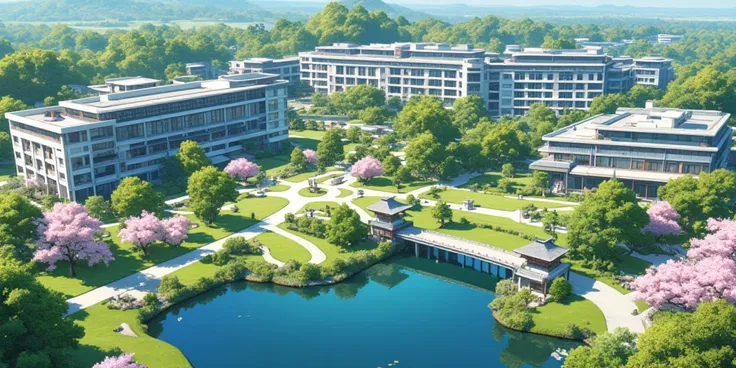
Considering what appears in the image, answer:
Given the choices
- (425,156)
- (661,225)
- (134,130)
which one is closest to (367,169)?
(425,156)

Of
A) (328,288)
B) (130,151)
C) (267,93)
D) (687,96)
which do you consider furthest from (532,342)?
(687,96)

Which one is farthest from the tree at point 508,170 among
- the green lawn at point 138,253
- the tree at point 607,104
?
the tree at point 607,104

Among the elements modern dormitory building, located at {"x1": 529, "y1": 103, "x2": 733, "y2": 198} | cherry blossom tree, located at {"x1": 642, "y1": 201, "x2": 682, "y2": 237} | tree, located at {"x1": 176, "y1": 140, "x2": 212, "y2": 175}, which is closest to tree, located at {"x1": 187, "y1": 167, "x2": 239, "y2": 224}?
tree, located at {"x1": 176, "y1": 140, "x2": 212, "y2": 175}

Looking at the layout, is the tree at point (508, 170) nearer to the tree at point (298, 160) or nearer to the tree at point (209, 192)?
the tree at point (298, 160)

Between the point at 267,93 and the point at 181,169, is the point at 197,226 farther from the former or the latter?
the point at 267,93

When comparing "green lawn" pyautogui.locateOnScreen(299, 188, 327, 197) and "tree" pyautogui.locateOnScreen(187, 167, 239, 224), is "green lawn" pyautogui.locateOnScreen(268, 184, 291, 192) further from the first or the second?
"tree" pyautogui.locateOnScreen(187, 167, 239, 224)

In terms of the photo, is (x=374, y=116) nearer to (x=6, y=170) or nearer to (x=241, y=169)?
(x=241, y=169)

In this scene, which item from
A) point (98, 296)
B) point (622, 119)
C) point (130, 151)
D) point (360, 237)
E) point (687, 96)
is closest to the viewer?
point (98, 296)
